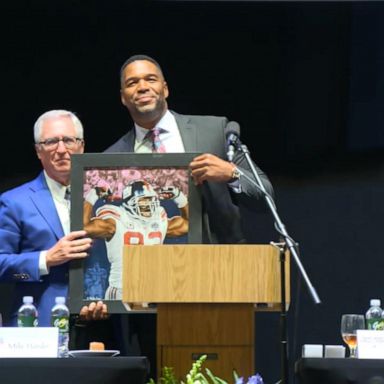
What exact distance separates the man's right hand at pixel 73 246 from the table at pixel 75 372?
1.14 meters

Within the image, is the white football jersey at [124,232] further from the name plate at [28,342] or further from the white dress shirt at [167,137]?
the name plate at [28,342]

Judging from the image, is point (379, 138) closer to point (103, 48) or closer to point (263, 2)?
point (263, 2)

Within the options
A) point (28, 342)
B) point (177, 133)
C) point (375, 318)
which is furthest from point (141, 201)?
point (28, 342)

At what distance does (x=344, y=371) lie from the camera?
3486 millimetres

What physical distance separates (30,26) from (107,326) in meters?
1.87

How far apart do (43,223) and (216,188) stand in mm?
741

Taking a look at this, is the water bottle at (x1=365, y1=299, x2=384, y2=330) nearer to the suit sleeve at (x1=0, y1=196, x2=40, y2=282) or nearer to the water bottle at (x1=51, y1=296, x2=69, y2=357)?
the water bottle at (x1=51, y1=296, x2=69, y2=357)

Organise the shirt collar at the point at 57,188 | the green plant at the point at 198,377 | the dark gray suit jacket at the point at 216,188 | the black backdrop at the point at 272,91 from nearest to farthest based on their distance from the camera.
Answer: the green plant at the point at 198,377, the dark gray suit jacket at the point at 216,188, the shirt collar at the point at 57,188, the black backdrop at the point at 272,91

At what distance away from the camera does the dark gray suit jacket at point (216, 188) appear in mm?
4879

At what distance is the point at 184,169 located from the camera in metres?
4.60

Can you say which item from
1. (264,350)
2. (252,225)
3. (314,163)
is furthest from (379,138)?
(264,350)

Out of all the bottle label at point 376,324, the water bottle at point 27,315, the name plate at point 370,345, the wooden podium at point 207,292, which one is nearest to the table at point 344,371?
the name plate at point 370,345

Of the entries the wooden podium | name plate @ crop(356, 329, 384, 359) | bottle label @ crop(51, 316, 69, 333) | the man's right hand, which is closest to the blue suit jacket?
the man's right hand

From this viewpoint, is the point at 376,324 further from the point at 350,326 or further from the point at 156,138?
the point at 156,138
